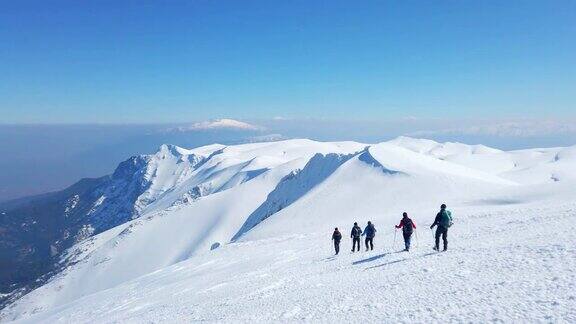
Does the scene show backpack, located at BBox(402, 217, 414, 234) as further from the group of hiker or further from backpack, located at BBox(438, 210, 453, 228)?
backpack, located at BBox(438, 210, 453, 228)

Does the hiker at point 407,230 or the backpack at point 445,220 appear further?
the hiker at point 407,230

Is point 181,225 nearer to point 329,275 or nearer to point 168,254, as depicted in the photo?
point 168,254

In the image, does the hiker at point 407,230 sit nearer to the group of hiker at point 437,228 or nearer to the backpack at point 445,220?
the group of hiker at point 437,228

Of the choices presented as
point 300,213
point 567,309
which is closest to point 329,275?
point 567,309

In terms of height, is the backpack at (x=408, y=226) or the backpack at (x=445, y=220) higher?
the backpack at (x=445, y=220)

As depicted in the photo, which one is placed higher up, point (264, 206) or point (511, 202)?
point (511, 202)

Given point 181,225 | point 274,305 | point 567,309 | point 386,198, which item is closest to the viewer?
point 567,309

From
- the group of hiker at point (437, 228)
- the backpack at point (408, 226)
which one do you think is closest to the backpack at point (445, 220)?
the group of hiker at point (437, 228)

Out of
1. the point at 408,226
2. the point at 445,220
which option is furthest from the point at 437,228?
the point at 408,226

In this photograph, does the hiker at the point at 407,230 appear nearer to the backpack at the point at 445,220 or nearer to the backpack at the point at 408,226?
the backpack at the point at 408,226

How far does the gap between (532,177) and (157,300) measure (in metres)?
125

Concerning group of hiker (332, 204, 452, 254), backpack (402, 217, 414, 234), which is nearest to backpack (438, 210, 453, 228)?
group of hiker (332, 204, 452, 254)

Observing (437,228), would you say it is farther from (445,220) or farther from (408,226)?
(408,226)

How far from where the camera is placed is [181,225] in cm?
16988
